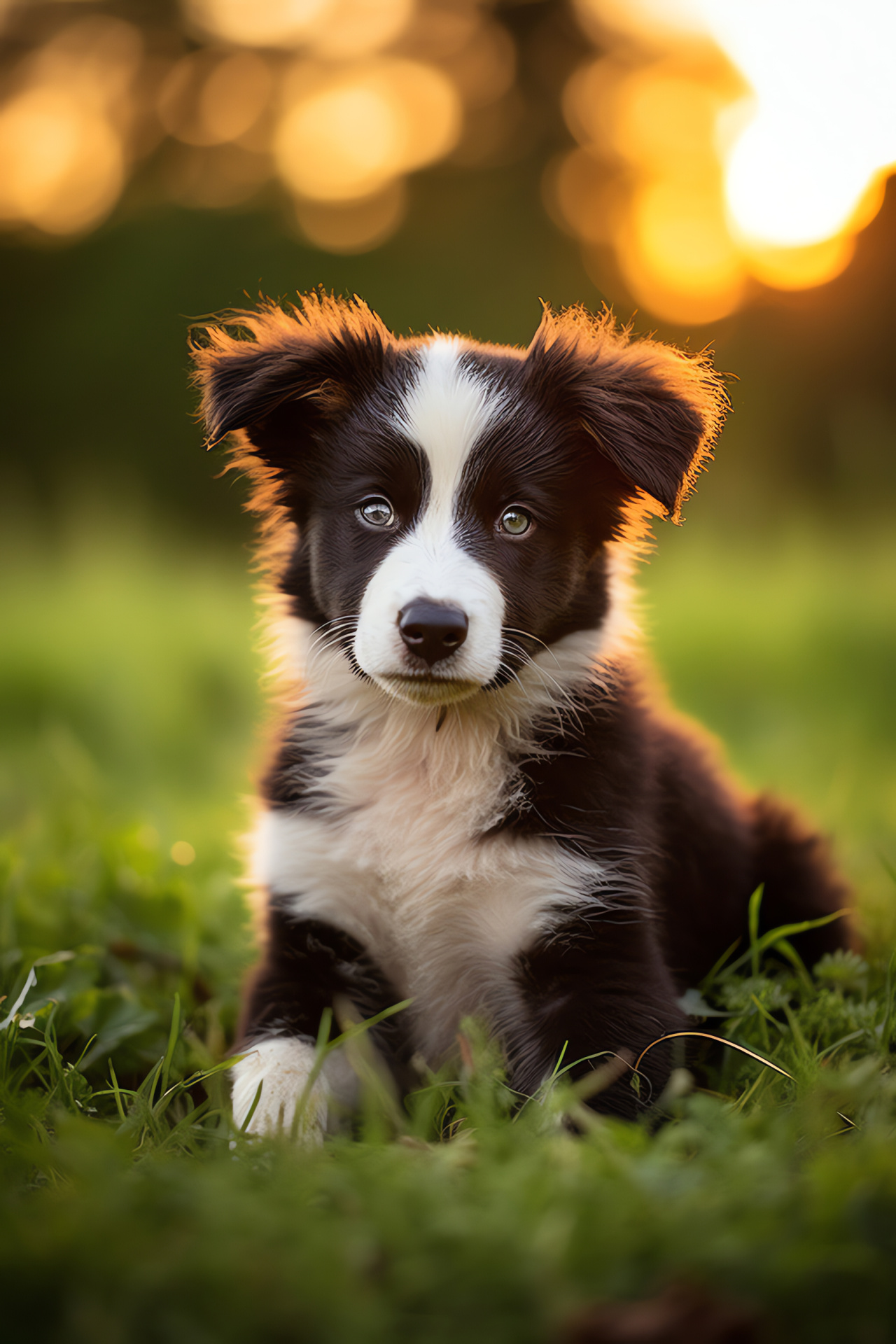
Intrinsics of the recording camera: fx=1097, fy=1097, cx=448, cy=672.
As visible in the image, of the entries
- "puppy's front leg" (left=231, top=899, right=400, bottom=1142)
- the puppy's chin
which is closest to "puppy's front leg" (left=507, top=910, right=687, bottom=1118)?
"puppy's front leg" (left=231, top=899, right=400, bottom=1142)

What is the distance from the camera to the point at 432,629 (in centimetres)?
208

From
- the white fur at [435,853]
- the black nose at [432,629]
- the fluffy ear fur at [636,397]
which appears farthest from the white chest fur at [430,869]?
the fluffy ear fur at [636,397]

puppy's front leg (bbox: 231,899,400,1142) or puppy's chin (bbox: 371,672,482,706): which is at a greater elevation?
puppy's chin (bbox: 371,672,482,706)

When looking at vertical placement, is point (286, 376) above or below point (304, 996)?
above

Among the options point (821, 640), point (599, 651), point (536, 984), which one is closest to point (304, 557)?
point (599, 651)

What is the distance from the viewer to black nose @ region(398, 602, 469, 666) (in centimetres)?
208

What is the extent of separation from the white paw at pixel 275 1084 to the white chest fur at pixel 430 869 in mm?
271

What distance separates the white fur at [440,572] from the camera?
2139 mm

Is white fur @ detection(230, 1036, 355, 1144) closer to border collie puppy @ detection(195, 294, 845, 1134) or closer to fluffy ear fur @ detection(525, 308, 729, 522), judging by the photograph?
border collie puppy @ detection(195, 294, 845, 1134)

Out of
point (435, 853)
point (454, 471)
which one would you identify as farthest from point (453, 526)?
point (435, 853)

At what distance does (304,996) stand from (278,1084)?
0.24 meters

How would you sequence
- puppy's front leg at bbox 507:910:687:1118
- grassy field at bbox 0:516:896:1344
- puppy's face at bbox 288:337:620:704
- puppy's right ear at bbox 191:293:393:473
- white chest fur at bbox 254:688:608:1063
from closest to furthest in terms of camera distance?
grassy field at bbox 0:516:896:1344, puppy's front leg at bbox 507:910:687:1118, puppy's face at bbox 288:337:620:704, white chest fur at bbox 254:688:608:1063, puppy's right ear at bbox 191:293:393:473

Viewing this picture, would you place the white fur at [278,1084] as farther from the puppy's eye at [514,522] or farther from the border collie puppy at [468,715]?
the puppy's eye at [514,522]

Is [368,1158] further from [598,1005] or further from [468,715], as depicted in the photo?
[468,715]
